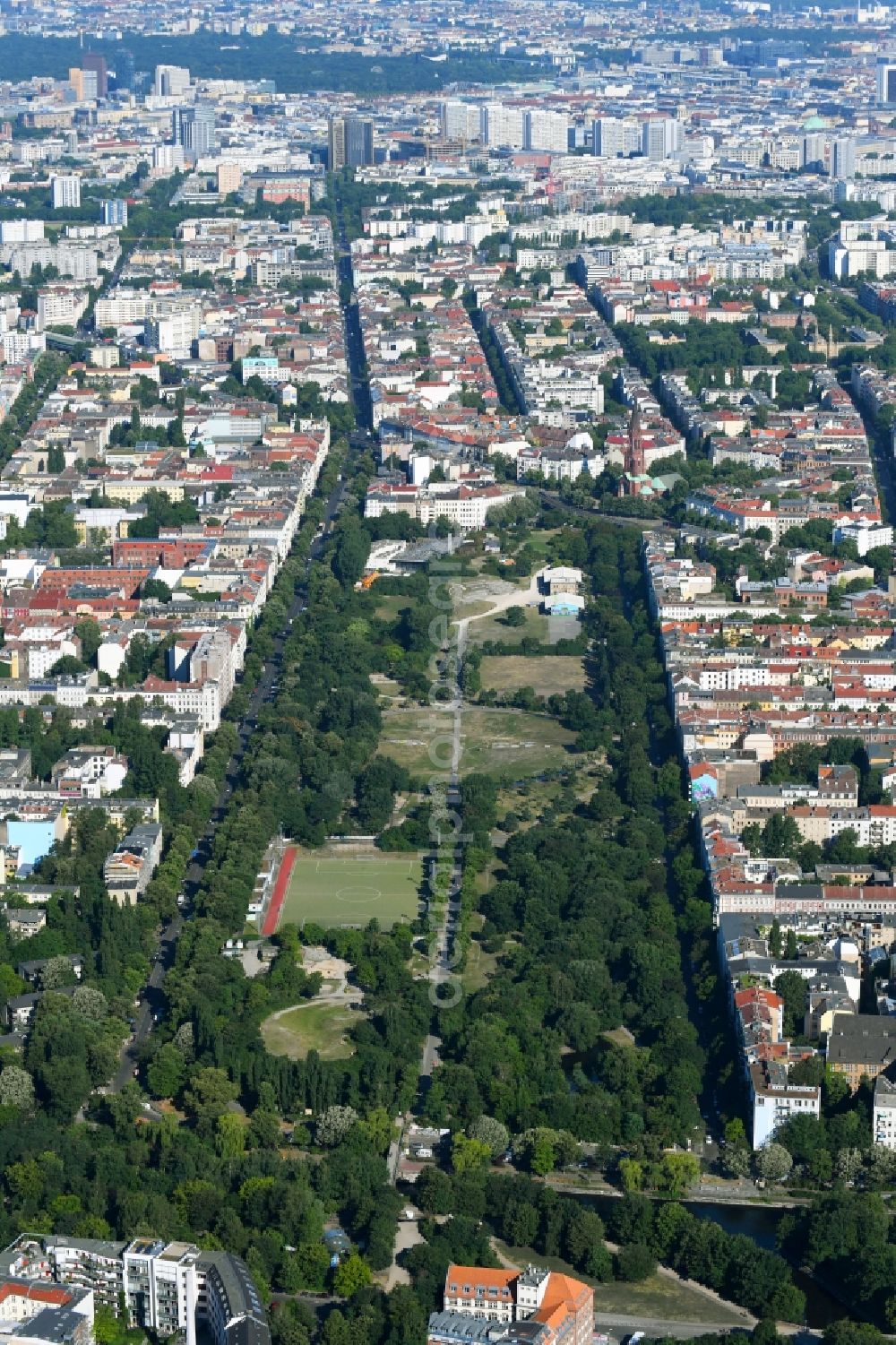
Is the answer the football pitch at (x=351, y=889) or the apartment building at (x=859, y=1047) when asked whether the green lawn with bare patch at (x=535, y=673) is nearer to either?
the football pitch at (x=351, y=889)

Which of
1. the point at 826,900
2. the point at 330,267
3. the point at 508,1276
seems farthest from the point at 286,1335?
the point at 330,267

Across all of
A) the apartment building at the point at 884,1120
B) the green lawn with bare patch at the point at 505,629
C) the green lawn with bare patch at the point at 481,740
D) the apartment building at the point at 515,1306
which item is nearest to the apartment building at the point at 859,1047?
the apartment building at the point at 884,1120

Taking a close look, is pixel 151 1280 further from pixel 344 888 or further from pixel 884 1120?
pixel 344 888

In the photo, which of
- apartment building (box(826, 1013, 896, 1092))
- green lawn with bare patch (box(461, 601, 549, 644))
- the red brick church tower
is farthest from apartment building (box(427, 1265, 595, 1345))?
the red brick church tower

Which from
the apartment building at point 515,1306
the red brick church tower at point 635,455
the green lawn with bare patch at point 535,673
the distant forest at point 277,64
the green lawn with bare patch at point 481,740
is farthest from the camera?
the distant forest at point 277,64

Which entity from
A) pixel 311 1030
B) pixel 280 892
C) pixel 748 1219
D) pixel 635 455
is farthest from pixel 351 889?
pixel 635 455

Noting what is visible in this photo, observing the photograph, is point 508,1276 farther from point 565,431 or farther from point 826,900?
point 565,431
